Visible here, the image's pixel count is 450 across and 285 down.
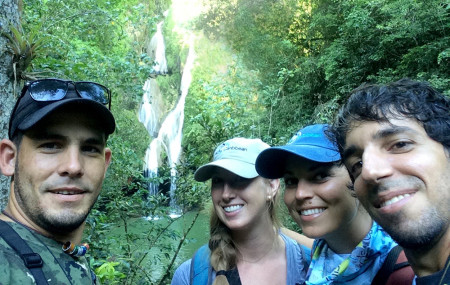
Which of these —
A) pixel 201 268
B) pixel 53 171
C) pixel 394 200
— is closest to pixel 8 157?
pixel 53 171

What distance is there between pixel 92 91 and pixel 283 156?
962 millimetres

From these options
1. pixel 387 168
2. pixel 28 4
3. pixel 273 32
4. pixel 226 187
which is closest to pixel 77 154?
pixel 226 187

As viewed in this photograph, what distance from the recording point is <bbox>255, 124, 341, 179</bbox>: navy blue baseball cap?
1705mm

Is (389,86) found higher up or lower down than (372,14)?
lower down

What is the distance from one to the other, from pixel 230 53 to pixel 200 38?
232 cm

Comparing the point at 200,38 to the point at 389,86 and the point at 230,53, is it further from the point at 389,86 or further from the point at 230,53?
the point at 389,86

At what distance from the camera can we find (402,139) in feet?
4.34

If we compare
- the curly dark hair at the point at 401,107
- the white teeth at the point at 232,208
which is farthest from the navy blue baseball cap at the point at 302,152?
the white teeth at the point at 232,208

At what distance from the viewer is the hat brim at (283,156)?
1.70 m

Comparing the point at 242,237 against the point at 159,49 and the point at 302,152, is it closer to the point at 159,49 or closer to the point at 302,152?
the point at 302,152

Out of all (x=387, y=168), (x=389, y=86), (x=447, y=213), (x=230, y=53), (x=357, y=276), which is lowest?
(x=357, y=276)

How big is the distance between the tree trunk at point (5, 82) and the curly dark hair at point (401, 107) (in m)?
2.30

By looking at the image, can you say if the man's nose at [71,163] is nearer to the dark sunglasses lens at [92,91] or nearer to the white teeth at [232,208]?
the dark sunglasses lens at [92,91]

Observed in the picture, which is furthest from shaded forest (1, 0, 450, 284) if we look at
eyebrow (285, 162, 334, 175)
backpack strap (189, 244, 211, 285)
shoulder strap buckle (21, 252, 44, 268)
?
shoulder strap buckle (21, 252, 44, 268)
